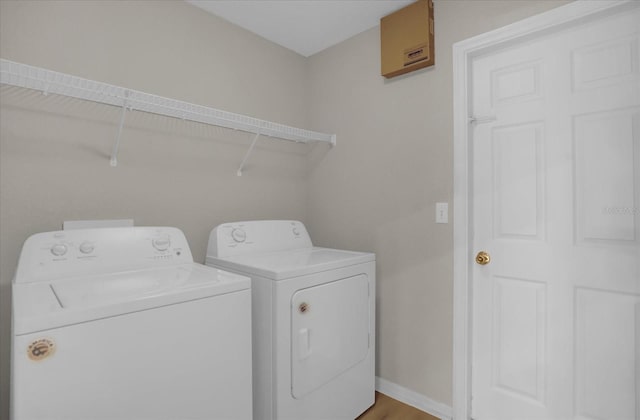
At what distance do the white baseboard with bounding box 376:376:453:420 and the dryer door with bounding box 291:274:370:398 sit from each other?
15.0 inches

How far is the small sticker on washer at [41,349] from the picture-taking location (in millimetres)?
905

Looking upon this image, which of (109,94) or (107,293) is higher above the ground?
(109,94)

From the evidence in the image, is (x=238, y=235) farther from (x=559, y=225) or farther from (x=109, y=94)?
(x=559, y=225)

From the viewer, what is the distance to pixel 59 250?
4.53 ft

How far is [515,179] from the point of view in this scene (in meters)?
1.69

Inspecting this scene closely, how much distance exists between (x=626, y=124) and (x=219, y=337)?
6.15ft

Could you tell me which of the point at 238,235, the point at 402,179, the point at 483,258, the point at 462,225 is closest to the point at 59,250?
the point at 238,235

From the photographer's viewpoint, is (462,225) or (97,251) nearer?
(97,251)

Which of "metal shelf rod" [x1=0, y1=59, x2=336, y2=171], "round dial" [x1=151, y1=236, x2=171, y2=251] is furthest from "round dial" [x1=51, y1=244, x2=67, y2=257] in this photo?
"metal shelf rod" [x1=0, y1=59, x2=336, y2=171]

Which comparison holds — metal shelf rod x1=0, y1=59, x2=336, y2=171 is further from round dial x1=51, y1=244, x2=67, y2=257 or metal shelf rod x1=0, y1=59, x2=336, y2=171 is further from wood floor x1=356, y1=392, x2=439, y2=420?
wood floor x1=356, y1=392, x2=439, y2=420

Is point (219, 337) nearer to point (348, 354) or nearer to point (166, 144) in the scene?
point (348, 354)

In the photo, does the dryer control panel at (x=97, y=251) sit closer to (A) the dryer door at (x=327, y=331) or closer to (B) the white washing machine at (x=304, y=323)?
(B) the white washing machine at (x=304, y=323)

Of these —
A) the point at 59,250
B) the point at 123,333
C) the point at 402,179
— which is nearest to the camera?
the point at 123,333

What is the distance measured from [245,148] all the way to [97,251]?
110cm
